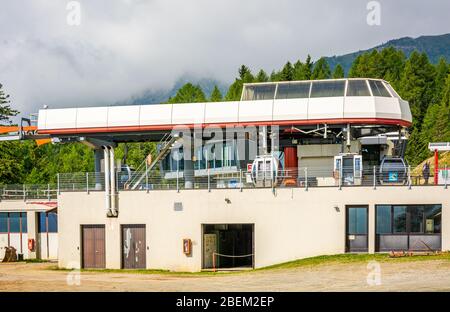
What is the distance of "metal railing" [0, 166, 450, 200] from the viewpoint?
150ft

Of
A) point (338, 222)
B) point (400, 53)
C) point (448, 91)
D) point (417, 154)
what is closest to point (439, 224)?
point (338, 222)

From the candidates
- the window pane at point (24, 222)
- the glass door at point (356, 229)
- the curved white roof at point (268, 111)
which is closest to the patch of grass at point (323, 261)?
A: the glass door at point (356, 229)

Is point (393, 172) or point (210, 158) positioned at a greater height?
point (210, 158)

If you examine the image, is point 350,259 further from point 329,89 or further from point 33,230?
point 33,230

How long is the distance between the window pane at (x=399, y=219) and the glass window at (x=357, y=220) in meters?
1.59

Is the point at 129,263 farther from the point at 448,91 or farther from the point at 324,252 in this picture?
the point at 448,91

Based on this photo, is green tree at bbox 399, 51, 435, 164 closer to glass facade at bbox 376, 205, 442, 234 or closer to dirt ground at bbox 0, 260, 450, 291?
glass facade at bbox 376, 205, 442, 234

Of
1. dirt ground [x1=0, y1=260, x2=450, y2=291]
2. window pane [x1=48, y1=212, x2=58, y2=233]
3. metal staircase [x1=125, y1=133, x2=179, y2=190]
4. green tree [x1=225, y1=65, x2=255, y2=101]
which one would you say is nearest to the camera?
dirt ground [x1=0, y1=260, x2=450, y2=291]

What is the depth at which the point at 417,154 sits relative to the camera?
11781 cm

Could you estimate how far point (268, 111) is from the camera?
49.3 meters

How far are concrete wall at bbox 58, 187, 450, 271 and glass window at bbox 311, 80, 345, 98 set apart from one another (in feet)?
21.0

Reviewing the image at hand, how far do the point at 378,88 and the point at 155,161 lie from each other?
46.5ft

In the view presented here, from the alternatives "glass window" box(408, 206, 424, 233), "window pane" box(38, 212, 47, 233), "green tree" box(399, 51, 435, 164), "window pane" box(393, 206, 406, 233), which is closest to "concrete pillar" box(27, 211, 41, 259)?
"window pane" box(38, 212, 47, 233)

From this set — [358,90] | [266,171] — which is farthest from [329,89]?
[266,171]
